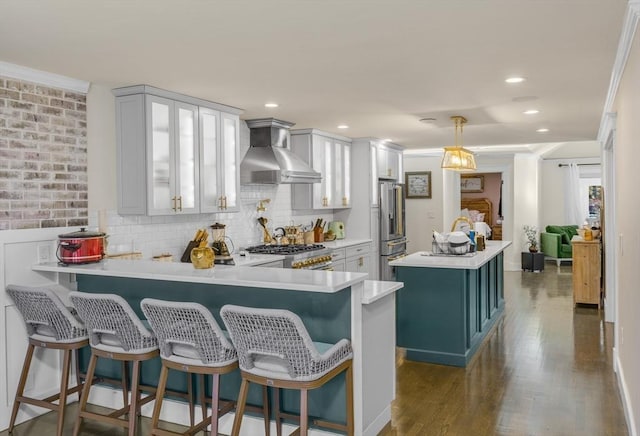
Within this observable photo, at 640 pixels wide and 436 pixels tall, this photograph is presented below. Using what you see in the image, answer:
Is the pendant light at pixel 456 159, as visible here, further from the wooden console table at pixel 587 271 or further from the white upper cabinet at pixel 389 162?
the wooden console table at pixel 587 271

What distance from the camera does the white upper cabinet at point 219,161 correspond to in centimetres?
484

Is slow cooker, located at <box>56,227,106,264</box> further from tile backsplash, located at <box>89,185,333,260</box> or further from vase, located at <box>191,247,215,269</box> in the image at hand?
vase, located at <box>191,247,215,269</box>

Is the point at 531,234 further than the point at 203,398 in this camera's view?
Yes

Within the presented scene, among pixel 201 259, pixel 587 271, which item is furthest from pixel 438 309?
pixel 587 271

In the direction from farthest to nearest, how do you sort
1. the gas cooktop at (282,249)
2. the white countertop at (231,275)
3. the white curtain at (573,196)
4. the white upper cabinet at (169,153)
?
the white curtain at (573,196), the gas cooktop at (282,249), the white upper cabinet at (169,153), the white countertop at (231,275)

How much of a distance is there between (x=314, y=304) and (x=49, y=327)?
1693 mm

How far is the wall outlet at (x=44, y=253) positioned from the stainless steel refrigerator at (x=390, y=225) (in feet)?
16.2

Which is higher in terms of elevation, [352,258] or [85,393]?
[352,258]

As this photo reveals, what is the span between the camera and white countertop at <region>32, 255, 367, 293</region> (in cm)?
276

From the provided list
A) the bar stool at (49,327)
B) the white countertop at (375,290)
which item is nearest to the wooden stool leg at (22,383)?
the bar stool at (49,327)

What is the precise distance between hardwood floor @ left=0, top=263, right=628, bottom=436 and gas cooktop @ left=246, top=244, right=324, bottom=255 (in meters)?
1.59

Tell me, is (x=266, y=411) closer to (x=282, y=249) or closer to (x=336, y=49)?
(x=336, y=49)

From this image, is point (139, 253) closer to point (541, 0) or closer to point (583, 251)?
point (541, 0)

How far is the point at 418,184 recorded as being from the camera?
1127cm
